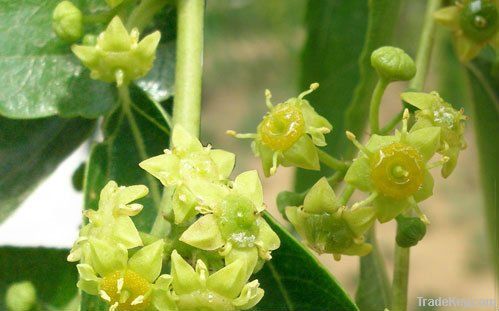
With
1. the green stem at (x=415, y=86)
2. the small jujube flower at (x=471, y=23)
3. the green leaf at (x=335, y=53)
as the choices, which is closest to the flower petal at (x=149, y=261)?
the green stem at (x=415, y=86)

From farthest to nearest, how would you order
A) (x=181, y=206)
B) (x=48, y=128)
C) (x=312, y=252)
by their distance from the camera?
1. (x=48, y=128)
2. (x=312, y=252)
3. (x=181, y=206)

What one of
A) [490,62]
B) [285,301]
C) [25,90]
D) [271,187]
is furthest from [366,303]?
[271,187]

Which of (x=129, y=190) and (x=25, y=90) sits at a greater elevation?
(x=25, y=90)

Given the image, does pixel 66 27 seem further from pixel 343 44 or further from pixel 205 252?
pixel 343 44

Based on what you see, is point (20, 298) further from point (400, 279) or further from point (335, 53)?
point (335, 53)

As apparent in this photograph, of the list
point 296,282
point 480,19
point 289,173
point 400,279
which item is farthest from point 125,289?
point 289,173

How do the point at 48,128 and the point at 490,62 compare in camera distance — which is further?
the point at 490,62

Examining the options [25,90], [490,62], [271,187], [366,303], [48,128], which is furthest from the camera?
[271,187]

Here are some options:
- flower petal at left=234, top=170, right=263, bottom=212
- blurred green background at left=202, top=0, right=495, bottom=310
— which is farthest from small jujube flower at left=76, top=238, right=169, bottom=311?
blurred green background at left=202, top=0, right=495, bottom=310

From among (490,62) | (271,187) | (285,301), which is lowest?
(285,301)
